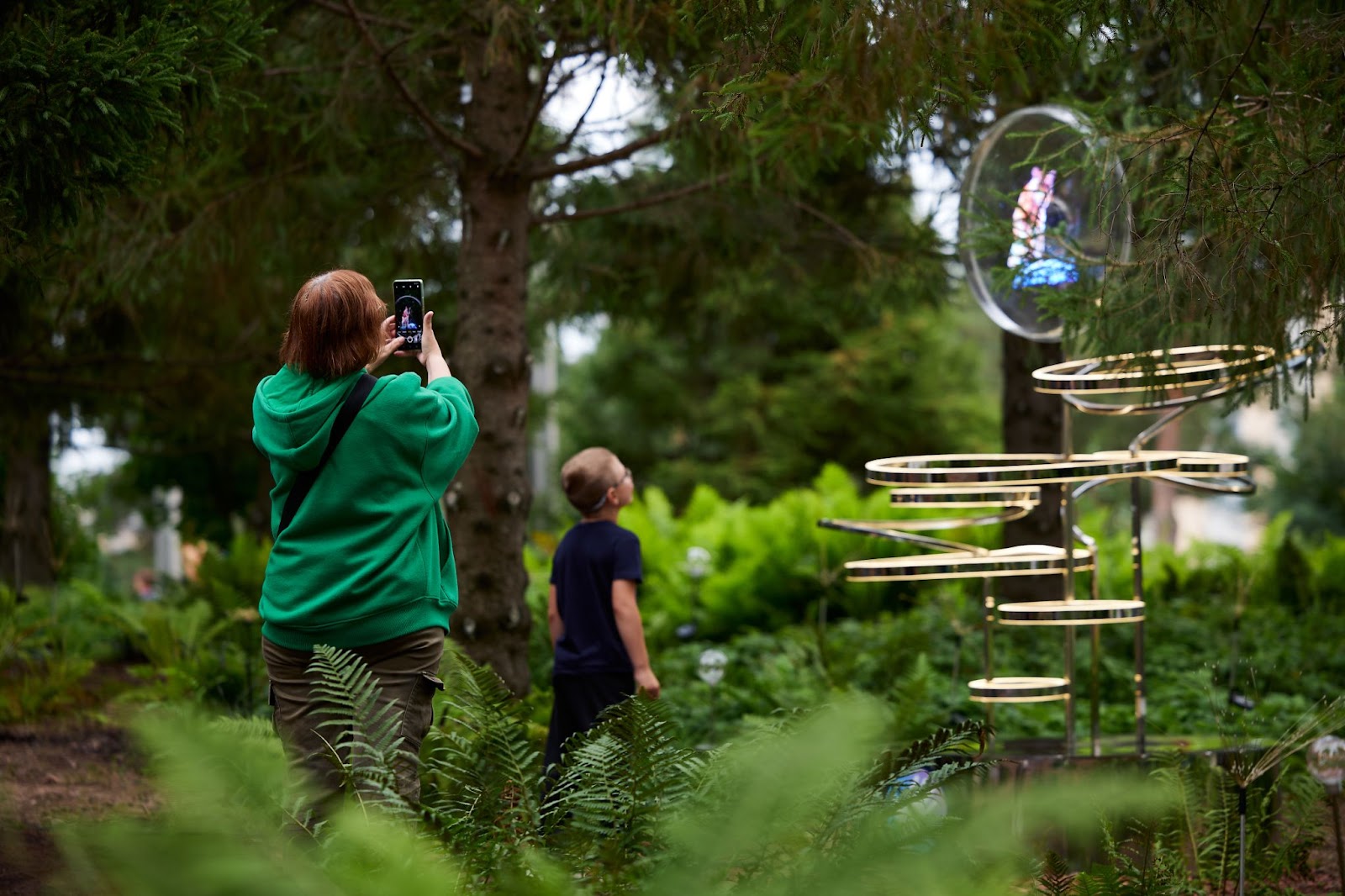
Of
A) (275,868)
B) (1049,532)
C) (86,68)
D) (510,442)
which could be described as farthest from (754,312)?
(275,868)

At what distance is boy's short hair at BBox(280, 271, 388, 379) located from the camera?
2.92m

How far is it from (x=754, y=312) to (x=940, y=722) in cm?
597

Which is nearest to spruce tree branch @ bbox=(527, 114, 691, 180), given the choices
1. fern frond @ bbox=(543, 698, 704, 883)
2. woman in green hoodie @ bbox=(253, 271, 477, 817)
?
woman in green hoodie @ bbox=(253, 271, 477, 817)

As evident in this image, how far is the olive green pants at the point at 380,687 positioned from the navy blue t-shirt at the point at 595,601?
1.35 m

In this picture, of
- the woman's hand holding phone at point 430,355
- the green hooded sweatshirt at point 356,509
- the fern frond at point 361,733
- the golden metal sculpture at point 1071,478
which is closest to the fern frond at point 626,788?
the fern frond at point 361,733

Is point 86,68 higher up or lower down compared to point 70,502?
higher up

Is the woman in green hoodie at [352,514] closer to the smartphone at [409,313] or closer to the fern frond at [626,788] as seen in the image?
the smartphone at [409,313]

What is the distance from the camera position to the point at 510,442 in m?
5.44

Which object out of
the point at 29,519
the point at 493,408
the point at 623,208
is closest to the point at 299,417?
the point at 493,408

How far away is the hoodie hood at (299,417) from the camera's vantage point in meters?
2.86

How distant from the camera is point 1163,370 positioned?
13.4 feet

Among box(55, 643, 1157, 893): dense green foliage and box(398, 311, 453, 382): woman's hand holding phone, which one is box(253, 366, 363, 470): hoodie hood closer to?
box(398, 311, 453, 382): woman's hand holding phone

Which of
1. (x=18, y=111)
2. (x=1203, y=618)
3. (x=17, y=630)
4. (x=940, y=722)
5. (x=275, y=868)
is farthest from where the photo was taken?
(x=1203, y=618)

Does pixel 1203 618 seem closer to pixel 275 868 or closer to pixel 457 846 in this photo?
pixel 457 846
